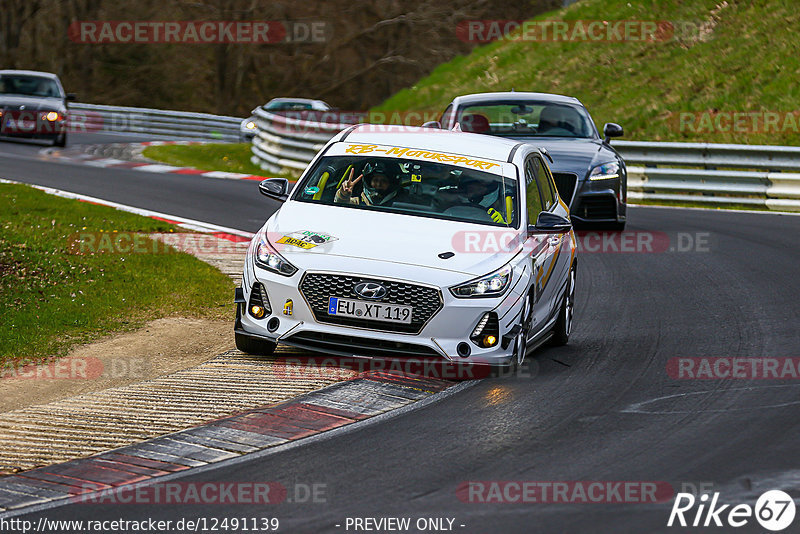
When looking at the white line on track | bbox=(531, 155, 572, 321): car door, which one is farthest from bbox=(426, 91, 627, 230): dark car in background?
bbox=(531, 155, 572, 321): car door

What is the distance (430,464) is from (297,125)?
19127 millimetres

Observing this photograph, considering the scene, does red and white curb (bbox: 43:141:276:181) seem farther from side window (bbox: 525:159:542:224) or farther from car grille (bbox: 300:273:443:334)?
car grille (bbox: 300:273:443:334)

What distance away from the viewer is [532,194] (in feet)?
32.9

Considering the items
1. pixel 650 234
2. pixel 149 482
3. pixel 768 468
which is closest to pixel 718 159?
pixel 650 234

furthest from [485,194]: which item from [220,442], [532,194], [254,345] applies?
[220,442]

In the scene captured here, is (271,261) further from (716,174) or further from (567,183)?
(716,174)

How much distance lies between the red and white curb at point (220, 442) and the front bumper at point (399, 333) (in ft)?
0.73

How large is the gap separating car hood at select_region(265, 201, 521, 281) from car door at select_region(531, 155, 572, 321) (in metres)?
0.47

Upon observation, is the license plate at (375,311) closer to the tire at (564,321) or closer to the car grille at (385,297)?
the car grille at (385,297)

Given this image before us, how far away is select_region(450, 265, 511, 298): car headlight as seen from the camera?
846cm

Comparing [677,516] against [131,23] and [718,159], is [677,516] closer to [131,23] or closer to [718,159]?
[718,159]

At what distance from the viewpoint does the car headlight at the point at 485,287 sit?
333 inches

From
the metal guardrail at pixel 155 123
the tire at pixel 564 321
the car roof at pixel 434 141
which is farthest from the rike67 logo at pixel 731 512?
the metal guardrail at pixel 155 123

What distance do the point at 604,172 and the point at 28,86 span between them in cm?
1828
